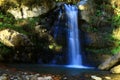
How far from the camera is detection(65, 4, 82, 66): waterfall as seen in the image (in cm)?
1744

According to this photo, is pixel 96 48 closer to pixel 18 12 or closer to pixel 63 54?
pixel 63 54

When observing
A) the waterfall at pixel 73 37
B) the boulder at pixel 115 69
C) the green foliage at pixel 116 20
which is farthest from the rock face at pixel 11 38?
the green foliage at pixel 116 20

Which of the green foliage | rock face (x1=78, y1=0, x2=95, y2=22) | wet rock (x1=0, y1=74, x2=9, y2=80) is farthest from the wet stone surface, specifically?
the green foliage

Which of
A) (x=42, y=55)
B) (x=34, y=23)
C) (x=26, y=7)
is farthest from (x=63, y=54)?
(x=26, y=7)

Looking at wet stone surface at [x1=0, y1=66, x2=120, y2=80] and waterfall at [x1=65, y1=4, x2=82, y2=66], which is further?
waterfall at [x1=65, y1=4, x2=82, y2=66]

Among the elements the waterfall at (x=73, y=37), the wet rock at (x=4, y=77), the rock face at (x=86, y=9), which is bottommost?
the wet rock at (x=4, y=77)

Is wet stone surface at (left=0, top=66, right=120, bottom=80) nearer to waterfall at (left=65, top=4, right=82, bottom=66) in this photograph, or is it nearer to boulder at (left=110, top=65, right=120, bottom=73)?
boulder at (left=110, top=65, right=120, bottom=73)

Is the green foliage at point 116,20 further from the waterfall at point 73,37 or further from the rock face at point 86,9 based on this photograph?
the waterfall at point 73,37

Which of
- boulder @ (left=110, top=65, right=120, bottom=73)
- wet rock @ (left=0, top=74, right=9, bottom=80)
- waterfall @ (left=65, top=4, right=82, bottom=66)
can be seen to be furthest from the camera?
waterfall @ (left=65, top=4, right=82, bottom=66)

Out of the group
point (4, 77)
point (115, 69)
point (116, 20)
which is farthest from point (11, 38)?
point (116, 20)

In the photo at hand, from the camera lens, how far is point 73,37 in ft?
59.6

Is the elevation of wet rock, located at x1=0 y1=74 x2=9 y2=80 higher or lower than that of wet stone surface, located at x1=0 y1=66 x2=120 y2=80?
higher

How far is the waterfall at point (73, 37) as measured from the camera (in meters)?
17.4

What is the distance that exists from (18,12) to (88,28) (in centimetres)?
380
